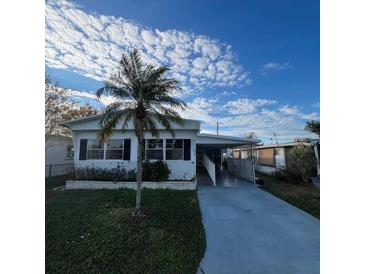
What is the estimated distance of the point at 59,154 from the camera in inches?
664

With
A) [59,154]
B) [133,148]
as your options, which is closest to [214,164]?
[133,148]

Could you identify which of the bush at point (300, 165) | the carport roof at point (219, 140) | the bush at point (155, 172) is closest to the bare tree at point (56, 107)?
the bush at point (155, 172)

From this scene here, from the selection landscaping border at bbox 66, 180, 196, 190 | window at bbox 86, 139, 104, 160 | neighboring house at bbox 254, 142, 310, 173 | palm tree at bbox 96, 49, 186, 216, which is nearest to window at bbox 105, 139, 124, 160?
window at bbox 86, 139, 104, 160

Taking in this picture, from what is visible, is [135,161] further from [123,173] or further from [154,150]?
[154,150]

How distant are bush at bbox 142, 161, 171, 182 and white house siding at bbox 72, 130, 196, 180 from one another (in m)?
0.78

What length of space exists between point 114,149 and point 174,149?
344 cm

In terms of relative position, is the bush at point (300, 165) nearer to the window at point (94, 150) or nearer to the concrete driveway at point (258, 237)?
the concrete driveway at point (258, 237)

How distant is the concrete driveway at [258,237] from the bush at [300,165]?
560cm

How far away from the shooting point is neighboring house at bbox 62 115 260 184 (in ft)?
38.2

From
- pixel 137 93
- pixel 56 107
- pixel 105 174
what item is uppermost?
pixel 56 107
